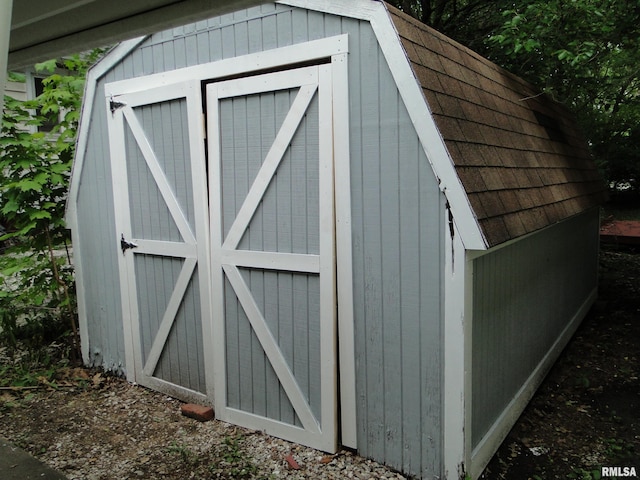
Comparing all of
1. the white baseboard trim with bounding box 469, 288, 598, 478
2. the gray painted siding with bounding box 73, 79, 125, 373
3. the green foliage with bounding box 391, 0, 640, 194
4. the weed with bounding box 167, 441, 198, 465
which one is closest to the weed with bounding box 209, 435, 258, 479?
the weed with bounding box 167, 441, 198, 465

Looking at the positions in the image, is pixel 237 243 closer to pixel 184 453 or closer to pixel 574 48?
pixel 184 453

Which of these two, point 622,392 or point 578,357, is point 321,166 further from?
point 578,357

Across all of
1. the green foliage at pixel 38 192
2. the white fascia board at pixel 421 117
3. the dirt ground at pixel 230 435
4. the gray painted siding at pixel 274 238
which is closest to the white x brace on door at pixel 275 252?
the gray painted siding at pixel 274 238

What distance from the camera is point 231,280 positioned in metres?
3.64

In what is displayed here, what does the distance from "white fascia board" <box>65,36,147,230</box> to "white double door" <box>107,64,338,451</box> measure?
33 cm

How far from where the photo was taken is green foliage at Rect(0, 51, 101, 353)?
453 cm

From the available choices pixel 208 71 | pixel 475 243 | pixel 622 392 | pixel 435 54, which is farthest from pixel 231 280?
pixel 622 392

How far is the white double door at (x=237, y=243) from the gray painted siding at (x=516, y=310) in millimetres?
945

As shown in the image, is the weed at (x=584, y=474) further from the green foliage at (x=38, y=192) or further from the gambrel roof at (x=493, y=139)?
the green foliage at (x=38, y=192)

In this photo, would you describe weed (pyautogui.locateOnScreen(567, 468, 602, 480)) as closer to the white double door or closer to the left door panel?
the white double door

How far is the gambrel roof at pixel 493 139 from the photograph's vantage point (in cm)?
278

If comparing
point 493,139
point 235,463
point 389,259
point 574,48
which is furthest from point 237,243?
point 574,48

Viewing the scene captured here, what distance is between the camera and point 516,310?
12.2 ft

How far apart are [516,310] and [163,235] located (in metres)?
2.94
